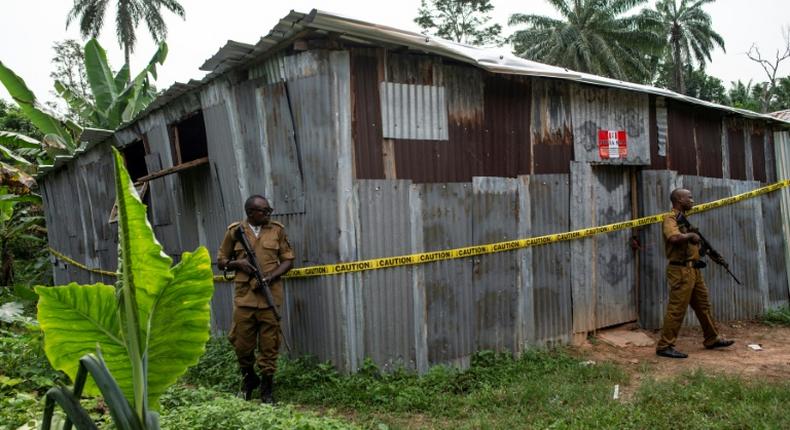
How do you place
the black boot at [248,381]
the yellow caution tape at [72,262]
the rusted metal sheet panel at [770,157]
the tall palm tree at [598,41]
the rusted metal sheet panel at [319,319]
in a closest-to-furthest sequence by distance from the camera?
the black boot at [248,381] → the rusted metal sheet panel at [319,319] → the rusted metal sheet panel at [770,157] → the yellow caution tape at [72,262] → the tall palm tree at [598,41]

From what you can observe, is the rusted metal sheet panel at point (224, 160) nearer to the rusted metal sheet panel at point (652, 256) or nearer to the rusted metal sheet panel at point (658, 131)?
the rusted metal sheet panel at point (652, 256)

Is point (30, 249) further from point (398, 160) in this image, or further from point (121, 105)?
point (398, 160)

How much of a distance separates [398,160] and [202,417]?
281 cm

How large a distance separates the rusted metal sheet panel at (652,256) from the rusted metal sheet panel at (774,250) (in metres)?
2.79

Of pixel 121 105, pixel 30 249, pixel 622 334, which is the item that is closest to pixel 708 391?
pixel 622 334

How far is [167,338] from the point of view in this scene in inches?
76.2

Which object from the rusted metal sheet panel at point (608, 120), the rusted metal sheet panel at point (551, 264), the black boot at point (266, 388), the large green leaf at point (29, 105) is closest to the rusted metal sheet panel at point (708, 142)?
the rusted metal sheet panel at point (608, 120)

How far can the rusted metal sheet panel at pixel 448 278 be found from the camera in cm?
549

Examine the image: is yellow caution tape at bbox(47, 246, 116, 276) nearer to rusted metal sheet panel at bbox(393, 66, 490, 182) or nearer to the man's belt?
rusted metal sheet panel at bbox(393, 66, 490, 182)

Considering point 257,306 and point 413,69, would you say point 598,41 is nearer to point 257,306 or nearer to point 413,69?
point 413,69

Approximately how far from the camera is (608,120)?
6.97 metres

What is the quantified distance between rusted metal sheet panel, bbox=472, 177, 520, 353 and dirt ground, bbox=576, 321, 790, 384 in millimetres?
1060

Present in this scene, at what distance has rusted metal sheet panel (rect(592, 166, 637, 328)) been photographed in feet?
22.8

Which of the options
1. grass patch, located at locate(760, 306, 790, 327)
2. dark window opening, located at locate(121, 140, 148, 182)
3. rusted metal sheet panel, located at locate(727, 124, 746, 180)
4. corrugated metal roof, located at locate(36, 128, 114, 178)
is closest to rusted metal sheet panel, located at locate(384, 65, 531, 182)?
rusted metal sheet panel, located at locate(727, 124, 746, 180)
